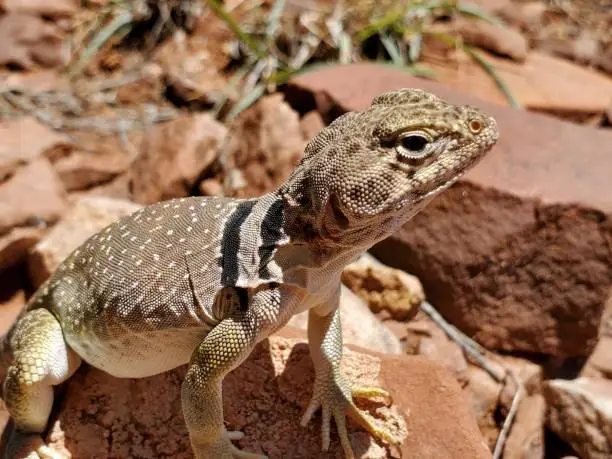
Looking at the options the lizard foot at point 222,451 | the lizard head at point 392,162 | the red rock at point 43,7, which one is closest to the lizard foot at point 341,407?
the lizard foot at point 222,451

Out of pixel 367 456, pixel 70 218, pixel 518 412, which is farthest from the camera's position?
pixel 70 218

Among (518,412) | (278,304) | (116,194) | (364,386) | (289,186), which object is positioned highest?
(289,186)

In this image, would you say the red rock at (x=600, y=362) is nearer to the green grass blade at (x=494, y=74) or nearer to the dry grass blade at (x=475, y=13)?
the green grass blade at (x=494, y=74)

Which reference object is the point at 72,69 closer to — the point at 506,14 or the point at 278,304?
the point at 506,14

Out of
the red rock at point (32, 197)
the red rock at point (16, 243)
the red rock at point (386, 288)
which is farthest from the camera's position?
the red rock at point (32, 197)

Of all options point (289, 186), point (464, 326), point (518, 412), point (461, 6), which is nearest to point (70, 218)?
point (289, 186)

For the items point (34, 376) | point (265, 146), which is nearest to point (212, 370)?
point (34, 376)

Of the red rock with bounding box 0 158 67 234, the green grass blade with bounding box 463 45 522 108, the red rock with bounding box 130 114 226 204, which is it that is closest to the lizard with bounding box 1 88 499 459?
the red rock with bounding box 0 158 67 234
